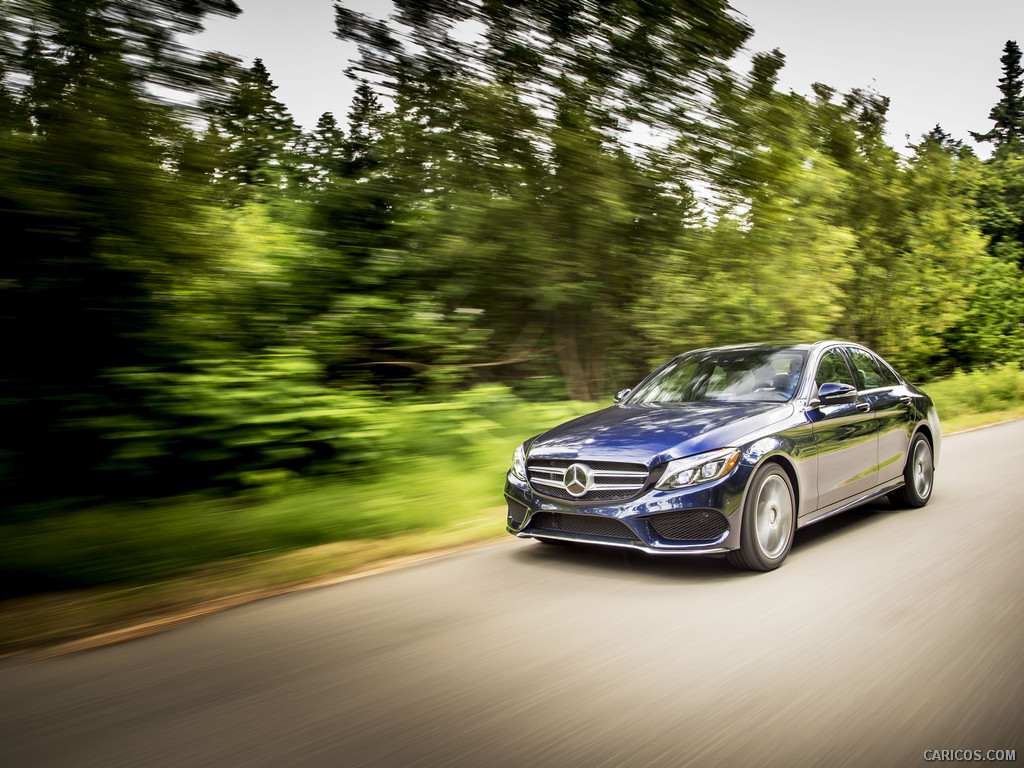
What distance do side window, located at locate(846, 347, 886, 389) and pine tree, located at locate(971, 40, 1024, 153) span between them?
64824 mm

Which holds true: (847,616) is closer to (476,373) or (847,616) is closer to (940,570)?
(940,570)

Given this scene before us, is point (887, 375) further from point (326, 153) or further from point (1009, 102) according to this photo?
point (1009, 102)

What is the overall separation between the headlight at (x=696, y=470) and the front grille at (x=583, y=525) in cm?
36

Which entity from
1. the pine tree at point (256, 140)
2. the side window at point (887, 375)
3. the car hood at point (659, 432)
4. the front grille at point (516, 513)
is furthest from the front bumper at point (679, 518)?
the pine tree at point (256, 140)

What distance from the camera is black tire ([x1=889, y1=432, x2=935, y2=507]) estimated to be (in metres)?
7.16

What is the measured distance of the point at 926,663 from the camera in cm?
354

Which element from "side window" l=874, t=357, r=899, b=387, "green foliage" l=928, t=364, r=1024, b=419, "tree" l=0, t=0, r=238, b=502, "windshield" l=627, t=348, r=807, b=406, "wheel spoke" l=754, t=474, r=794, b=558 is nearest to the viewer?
"wheel spoke" l=754, t=474, r=794, b=558

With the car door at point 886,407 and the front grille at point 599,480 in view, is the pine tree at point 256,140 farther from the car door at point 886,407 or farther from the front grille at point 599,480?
the car door at point 886,407

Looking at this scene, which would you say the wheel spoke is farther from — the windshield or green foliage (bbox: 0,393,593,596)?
green foliage (bbox: 0,393,593,596)

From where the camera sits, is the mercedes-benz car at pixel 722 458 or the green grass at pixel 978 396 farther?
the green grass at pixel 978 396

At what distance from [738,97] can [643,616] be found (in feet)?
29.7

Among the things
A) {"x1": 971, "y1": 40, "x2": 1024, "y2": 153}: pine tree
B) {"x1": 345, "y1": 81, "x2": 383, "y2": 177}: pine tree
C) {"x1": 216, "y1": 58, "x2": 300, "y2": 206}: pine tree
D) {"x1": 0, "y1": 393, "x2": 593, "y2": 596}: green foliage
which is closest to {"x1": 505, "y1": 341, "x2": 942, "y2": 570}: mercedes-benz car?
{"x1": 0, "y1": 393, "x2": 593, "y2": 596}: green foliage

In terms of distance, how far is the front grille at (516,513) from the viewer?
559cm

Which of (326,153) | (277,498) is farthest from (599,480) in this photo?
(326,153)
